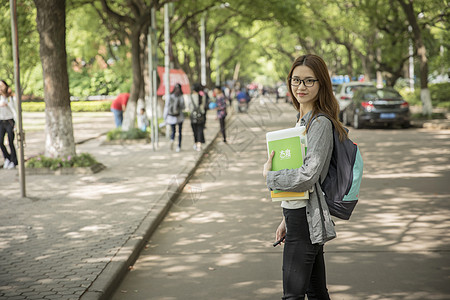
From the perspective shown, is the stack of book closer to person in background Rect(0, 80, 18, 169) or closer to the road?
the road

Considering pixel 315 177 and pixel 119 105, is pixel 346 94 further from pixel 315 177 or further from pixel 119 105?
pixel 315 177

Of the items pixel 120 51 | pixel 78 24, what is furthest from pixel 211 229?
pixel 120 51

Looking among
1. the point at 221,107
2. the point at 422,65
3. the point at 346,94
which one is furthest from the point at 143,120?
the point at 422,65

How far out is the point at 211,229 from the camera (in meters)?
7.64

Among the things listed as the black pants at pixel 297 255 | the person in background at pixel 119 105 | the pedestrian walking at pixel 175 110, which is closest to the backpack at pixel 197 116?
the pedestrian walking at pixel 175 110

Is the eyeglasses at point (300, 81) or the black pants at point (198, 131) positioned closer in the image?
the eyeglasses at point (300, 81)

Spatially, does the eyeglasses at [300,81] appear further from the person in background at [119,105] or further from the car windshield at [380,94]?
the car windshield at [380,94]

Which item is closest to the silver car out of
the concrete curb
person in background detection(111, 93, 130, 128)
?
person in background detection(111, 93, 130, 128)

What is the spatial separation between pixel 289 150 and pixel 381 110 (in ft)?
69.4

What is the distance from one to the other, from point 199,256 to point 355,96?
20.1 m

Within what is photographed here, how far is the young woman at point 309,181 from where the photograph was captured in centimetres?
335

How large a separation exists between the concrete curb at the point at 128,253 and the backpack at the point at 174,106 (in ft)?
21.6

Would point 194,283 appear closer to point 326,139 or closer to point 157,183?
point 326,139

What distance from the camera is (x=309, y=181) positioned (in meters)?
3.33
